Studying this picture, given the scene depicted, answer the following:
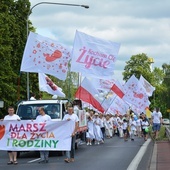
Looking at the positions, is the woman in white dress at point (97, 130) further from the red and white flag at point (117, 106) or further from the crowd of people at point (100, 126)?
the red and white flag at point (117, 106)

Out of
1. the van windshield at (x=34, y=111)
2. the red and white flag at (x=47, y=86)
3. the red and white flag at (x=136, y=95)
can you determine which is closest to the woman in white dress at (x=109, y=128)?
the red and white flag at (x=136, y=95)

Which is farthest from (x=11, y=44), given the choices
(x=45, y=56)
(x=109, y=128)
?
(x=45, y=56)

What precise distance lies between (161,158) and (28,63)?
8670mm

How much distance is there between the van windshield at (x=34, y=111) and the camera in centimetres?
2300

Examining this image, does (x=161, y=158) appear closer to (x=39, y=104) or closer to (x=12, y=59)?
(x=39, y=104)

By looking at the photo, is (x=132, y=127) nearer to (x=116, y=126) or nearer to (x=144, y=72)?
(x=116, y=126)

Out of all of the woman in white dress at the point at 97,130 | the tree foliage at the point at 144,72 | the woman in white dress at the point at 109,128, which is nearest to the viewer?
the woman in white dress at the point at 97,130

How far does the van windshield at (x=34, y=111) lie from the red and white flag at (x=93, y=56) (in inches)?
109

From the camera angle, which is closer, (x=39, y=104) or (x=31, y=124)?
(x=31, y=124)

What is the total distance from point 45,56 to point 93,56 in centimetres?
215

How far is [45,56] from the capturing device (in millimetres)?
26344

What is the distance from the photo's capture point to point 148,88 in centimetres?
4681

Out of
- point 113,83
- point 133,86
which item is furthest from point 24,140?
point 133,86

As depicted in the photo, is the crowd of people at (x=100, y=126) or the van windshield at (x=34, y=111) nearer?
the crowd of people at (x=100, y=126)
